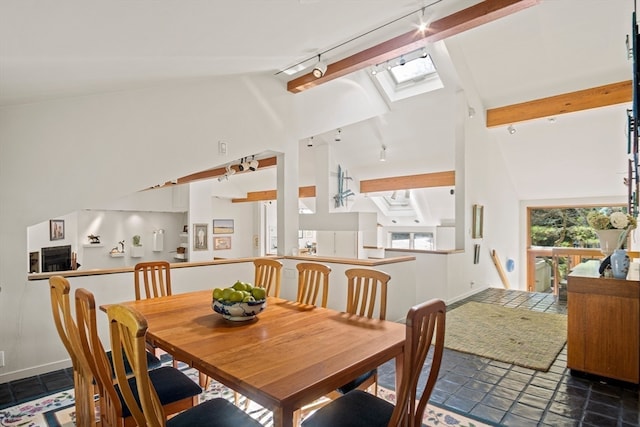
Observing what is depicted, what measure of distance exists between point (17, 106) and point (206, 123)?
156cm

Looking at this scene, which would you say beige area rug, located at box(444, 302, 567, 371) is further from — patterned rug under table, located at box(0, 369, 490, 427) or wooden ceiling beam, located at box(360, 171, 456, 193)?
wooden ceiling beam, located at box(360, 171, 456, 193)

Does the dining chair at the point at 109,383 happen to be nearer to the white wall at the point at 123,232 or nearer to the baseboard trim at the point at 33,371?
the baseboard trim at the point at 33,371

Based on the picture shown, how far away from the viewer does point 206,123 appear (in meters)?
3.80

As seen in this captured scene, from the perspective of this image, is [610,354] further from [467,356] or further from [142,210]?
[142,210]

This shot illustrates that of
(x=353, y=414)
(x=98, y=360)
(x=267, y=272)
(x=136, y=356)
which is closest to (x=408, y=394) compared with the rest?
(x=353, y=414)

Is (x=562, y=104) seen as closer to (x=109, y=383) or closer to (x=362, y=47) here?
(x=362, y=47)

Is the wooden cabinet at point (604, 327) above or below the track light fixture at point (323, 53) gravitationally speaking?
below

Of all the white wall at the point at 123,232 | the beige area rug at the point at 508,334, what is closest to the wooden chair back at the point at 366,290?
the beige area rug at the point at 508,334

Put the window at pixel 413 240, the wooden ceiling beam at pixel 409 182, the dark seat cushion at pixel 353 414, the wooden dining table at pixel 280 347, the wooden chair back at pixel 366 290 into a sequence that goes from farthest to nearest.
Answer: the window at pixel 413 240
the wooden ceiling beam at pixel 409 182
the wooden chair back at pixel 366 290
the dark seat cushion at pixel 353 414
the wooden dining table at pixel 280 347

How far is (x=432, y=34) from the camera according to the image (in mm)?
3510

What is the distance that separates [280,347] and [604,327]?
2757 millimetres

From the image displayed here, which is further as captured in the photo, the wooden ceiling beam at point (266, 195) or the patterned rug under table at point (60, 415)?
the wooden ceiling beam at point (266, 195)

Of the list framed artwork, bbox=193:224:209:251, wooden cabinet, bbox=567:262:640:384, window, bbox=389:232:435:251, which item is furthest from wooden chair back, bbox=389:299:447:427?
window, bbox=389:232:435:251

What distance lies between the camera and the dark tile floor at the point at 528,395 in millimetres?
2363
